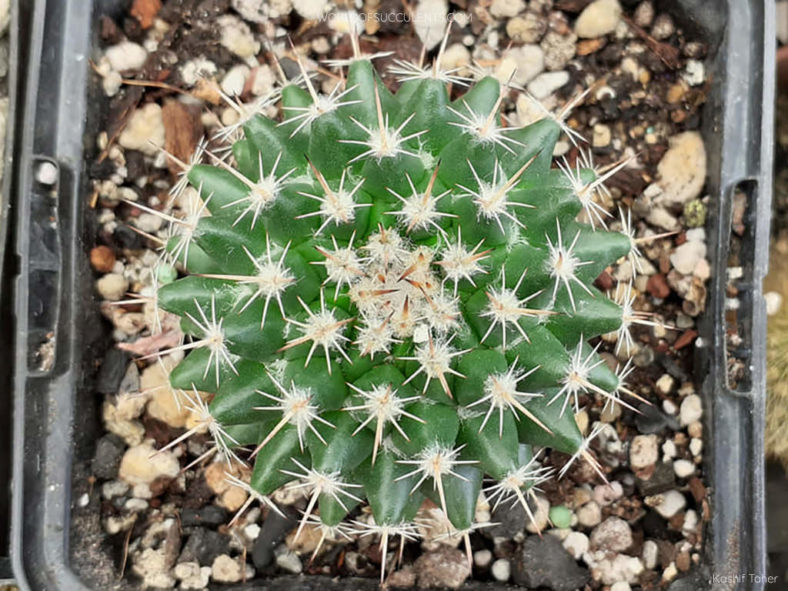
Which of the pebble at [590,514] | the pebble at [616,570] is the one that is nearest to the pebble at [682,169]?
the pebble at [590,514]

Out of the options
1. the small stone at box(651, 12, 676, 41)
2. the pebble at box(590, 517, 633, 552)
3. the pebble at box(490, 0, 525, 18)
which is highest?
the small stone at box(651, 12, 676, 41)

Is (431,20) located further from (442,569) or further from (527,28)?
→ (442,569)

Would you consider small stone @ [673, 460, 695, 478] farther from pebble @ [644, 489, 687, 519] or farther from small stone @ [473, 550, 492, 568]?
small stone @ [473, 550, 492, 568]

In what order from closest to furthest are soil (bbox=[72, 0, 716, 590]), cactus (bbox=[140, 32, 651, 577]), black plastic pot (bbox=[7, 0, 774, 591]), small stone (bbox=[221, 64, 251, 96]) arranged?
cactus (bbox=[140, 32, 651, 577])
black plastic pot (bbox=[7, 0, 774, 591])
soil (bbox=[72, 0, 716, 590])
small stone (bbox=[221, 64, 251, 96])

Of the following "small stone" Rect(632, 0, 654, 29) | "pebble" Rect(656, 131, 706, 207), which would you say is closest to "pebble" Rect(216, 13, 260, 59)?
"small stone" Rect(632, 0, 654, 29)

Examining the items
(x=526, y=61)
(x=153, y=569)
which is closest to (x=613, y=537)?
(x=153, y=569)

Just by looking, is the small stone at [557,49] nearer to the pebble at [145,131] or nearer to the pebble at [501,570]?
the pebble at [145,131]

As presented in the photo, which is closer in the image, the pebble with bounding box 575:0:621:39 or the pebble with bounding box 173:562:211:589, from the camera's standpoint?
the pebble with bounding box 173:562:211:589
